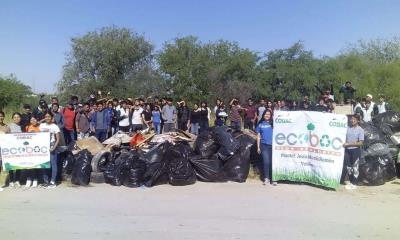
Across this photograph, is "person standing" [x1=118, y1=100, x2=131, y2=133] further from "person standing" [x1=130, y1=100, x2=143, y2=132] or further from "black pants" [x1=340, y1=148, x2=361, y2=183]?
"black pants" [x1=340, y1=148, x2=361, y2=183]

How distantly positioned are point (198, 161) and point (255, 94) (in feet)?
89.3

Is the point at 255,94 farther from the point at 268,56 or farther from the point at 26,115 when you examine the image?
the point at 26,115

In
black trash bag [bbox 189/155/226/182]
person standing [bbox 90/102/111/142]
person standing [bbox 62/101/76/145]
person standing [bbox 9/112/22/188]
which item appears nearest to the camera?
person standing [bbox 9/112/22/188]

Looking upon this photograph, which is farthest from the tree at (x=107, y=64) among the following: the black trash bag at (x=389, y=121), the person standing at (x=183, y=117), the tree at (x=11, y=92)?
the black trash bag at (x=389, y=121)

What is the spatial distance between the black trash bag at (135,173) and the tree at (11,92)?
34.3 m

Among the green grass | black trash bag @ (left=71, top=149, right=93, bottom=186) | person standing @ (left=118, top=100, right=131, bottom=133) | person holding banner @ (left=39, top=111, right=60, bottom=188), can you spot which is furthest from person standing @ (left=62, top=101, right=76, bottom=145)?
the green grass

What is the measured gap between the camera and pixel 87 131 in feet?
44.2

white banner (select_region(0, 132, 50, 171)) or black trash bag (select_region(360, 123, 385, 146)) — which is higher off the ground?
black trash bag (select_region(360, 123, 385, 146))

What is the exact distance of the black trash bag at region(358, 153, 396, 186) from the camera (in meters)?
9.73

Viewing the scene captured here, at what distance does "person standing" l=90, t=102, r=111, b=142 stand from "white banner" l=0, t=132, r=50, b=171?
3.60m

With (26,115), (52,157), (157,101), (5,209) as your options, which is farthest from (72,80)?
(5,209)

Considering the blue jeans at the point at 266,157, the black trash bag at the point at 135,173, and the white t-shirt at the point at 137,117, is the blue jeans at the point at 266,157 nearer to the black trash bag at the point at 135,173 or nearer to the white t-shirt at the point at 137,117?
the black trash bag at the point at 135,173

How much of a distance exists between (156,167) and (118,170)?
81cm

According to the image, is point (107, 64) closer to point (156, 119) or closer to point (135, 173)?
point (156, 119)
